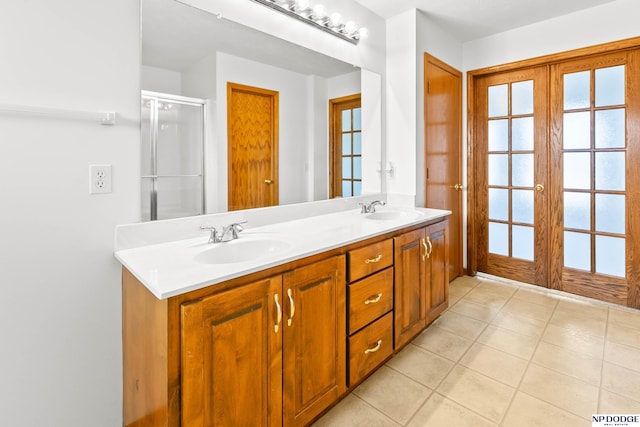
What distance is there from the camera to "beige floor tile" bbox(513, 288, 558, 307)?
2.77 meters

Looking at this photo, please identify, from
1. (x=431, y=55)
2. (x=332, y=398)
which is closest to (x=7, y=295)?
(x=332, y=398)

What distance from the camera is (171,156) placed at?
1497mm

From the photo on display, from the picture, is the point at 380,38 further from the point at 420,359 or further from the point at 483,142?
the point at 420,359

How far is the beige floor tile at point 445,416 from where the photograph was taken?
1463 millimetres

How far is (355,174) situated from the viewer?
2.54m

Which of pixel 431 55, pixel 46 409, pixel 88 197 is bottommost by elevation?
pixel 46 409

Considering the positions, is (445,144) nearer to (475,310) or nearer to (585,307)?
(475,310)

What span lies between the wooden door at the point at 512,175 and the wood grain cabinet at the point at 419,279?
1280 mm

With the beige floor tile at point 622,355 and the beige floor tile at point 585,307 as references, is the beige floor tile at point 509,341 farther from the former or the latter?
the beige floor tile at point 585,307

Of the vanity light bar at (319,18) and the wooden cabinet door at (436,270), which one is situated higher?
the vanity light bar at (319,18)

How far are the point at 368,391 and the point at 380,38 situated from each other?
101 inches

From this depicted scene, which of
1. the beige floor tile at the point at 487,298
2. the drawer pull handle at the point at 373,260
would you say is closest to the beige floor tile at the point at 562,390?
the beige floor tile at the point at 487,298

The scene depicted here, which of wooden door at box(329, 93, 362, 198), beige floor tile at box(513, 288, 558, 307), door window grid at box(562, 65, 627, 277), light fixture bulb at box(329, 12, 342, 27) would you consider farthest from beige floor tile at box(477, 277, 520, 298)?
light fixture bulb at box(329, 12, 342, 27)

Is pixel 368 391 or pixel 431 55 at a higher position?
pixel 431 55
